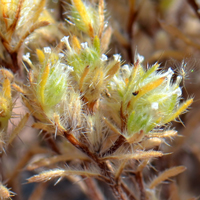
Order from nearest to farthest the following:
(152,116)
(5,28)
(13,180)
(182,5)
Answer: (152,116) → (5,28) → (13,180) → (182,5)

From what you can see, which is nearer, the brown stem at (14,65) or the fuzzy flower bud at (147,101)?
the fuzzy flower bud at (147,101)

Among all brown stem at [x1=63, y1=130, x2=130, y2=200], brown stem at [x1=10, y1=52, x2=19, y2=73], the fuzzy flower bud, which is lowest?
brown stem at [x1=63, y1=130, x2=130, y2=200]

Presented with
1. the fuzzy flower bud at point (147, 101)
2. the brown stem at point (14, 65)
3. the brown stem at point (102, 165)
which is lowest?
the brown stem at point (102, 165)

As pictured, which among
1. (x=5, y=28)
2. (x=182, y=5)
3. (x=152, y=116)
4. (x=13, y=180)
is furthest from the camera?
(x=182, y=5)

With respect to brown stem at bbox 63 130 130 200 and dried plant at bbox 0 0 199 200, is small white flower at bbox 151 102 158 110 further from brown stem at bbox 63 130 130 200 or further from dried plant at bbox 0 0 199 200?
brown stem at bbox 63 130 130 200

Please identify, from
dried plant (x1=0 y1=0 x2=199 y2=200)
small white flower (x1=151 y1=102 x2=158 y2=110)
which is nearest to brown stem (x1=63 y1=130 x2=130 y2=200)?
dried plant (x1=0 y1=0 x2=199 y2=200)

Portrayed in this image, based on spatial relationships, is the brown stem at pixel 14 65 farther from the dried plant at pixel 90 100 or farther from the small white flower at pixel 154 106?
the small white flower at pixel 154 106

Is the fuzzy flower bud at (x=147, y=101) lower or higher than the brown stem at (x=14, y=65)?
lower

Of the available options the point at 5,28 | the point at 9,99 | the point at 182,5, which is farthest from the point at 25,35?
the point at 182,5

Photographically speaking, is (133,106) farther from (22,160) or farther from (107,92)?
(22,160)

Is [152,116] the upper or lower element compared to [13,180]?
upper

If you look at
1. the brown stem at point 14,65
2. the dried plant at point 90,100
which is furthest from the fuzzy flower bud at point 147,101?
the brown stem at point 14,65
